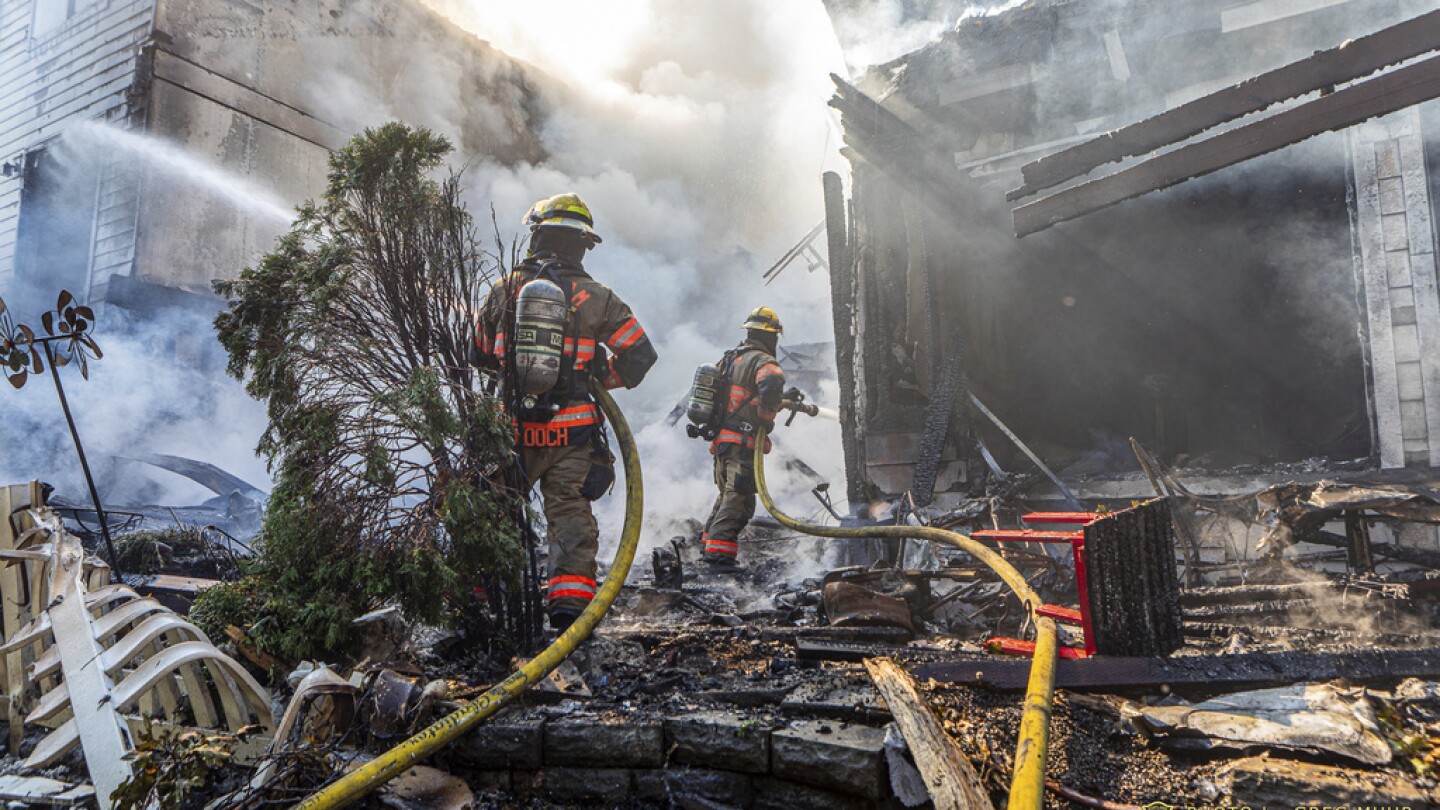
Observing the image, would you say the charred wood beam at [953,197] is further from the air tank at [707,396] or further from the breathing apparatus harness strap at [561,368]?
the breathing apparatus harness strap at [561,368]

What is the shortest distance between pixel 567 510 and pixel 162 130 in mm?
13809

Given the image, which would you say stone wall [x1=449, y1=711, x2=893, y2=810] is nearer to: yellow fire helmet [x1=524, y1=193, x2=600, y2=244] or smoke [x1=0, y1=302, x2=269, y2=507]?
yellow fire helmet [x1=524, y1=193, x2=600, y2=244]

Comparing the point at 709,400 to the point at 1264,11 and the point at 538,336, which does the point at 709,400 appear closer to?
the point at 538,336

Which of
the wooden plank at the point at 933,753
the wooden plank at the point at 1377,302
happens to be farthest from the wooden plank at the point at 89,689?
the wooden plank at the point at 1377,302

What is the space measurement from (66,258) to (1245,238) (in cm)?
1874

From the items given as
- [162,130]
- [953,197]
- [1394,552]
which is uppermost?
[162,130]

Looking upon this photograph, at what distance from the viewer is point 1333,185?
756 cm

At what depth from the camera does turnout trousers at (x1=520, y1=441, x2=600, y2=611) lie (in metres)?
3.65

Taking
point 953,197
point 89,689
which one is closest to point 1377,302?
point 953,197

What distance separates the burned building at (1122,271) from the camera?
18.8 feet

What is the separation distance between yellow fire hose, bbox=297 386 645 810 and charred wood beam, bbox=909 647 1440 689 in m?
1.39

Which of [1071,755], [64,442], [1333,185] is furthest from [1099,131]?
[64,442]

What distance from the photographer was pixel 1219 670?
2549mm

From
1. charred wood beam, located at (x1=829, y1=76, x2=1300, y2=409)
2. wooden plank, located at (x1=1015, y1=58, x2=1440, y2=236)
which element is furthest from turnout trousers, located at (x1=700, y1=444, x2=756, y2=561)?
wooden plank, located at (x1=1015, y1=58, x2=1440, y2=236)
